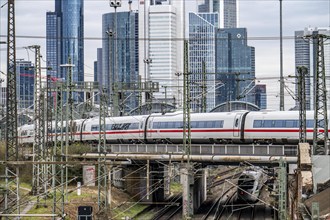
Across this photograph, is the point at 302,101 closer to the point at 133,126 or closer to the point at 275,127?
the point at 275,127

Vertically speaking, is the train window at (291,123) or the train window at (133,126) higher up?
the train window at (291,123)

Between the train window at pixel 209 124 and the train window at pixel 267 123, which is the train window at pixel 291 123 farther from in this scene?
the train window at pixel 209 124

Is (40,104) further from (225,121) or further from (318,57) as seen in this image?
(318,57)

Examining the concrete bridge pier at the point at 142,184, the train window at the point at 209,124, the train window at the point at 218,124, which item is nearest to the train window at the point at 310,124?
the train window at the point at 218,124

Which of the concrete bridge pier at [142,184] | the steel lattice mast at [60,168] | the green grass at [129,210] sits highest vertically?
the steel lattice mast at [60,168]

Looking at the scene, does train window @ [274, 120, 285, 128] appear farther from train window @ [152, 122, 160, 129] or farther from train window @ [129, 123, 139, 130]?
train window @ [129, 123, 139, 130]

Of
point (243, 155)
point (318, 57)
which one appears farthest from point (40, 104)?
point (318, 57)

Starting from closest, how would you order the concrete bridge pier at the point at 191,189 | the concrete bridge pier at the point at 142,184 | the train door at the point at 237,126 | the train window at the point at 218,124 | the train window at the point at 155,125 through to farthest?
the concrete bridge pier at the point at 191,189, the train door at the point at 237,126, the train window at the point at 218,124, the concrete bridge pier at the point at 142,184, the train window at the point at 155,125

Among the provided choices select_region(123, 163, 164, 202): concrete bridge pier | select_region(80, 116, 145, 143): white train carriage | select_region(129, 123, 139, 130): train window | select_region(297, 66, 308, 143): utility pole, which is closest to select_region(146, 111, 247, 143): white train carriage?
select_region(80, 116, 145, 143): white train carriage

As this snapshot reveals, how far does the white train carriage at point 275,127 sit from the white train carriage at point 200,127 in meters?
0.82

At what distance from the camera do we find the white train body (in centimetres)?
5200

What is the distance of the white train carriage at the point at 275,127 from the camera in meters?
51.5

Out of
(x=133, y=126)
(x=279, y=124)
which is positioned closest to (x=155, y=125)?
(x=133, y=126)

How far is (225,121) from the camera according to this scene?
55.2 m
